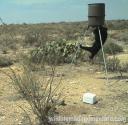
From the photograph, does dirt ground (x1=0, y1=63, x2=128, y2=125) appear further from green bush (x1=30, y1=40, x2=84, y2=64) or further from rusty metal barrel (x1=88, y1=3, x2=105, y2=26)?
green bush (x1=30, y1=40, x2=84, y2=64)

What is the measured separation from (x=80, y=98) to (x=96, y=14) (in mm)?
2895

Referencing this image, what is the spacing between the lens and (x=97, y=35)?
11.4m

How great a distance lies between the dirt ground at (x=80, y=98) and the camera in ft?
25.1

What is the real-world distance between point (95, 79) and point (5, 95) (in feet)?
9.78

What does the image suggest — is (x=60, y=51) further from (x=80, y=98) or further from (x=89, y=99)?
(x=89, y=99)

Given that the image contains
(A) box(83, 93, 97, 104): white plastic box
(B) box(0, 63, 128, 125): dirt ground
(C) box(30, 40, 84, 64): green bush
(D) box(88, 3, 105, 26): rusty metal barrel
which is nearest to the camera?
(B) box(0, 63, 128, 125): dirt ground

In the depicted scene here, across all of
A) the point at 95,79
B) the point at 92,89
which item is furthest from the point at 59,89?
the point at 95,79

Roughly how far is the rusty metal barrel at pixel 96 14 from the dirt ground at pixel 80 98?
5.20ft

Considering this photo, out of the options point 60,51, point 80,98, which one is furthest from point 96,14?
point 60,51

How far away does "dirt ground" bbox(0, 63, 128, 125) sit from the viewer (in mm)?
7648

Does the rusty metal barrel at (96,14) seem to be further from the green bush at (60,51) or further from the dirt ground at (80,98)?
the green bush at (60,51)

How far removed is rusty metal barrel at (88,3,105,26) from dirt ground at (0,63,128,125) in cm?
159

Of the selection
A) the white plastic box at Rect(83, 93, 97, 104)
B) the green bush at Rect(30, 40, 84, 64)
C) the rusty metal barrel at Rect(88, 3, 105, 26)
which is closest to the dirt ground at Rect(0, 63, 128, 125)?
the white plastic box at Rect(83, 93, 97, 104)

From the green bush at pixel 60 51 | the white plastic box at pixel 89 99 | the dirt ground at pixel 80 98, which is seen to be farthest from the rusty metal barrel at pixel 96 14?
the green bush at pixel 60 51
